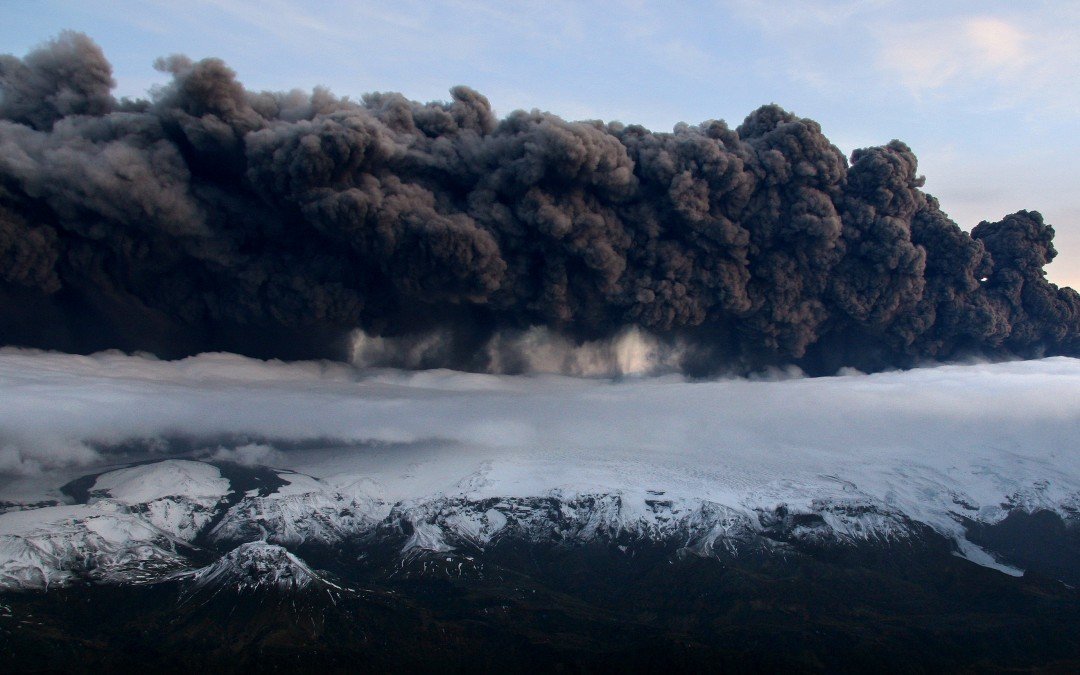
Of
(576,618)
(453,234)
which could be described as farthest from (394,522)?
(453,234)

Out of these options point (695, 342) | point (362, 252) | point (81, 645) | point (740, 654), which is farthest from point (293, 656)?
point (695, 342)

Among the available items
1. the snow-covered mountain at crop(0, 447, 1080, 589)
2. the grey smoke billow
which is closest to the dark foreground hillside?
the snow-covered mountain at crop(0, 447, 1080, 589)

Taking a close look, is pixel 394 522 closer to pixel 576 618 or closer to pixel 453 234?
pixel 576 618

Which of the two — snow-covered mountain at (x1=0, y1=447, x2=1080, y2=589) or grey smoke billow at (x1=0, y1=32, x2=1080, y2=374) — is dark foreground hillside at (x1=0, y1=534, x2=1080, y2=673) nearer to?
snow-covered mountain at (x1=0, y1=447, x2=1080, y2=589)

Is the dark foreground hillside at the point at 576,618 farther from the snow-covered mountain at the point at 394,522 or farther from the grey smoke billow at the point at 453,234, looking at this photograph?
the grey smoke billow at the point at 453,234

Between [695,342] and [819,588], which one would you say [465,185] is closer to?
[695,342]

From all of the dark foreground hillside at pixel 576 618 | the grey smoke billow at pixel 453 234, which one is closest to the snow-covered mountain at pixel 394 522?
the dark foreground hillside at pixel 576 618

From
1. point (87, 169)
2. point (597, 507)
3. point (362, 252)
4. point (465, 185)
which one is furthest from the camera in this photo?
point (597, 507)

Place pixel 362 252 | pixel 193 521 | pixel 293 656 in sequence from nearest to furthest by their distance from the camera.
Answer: pixel 293 656 → pixel 362 252 → pixel 193 521
